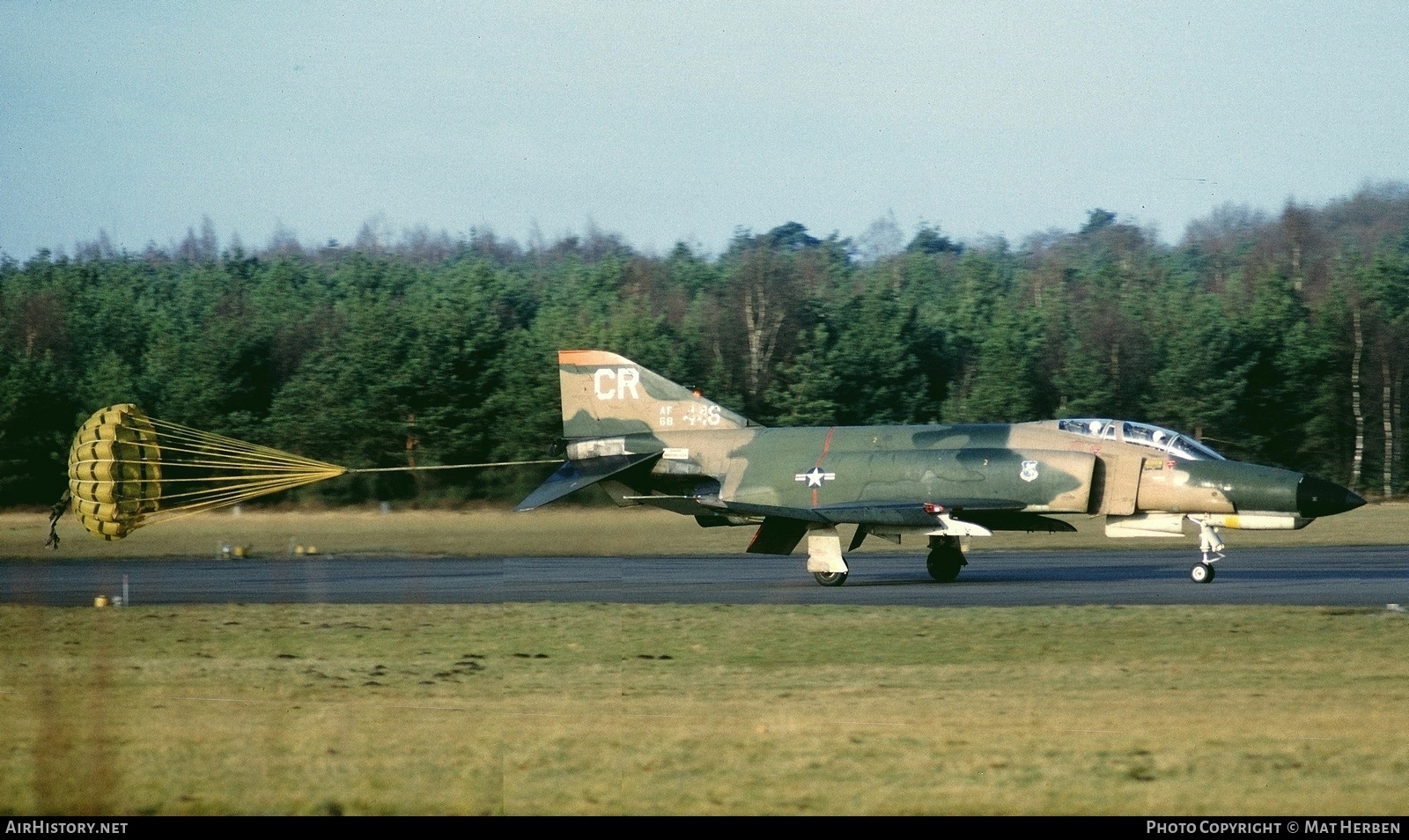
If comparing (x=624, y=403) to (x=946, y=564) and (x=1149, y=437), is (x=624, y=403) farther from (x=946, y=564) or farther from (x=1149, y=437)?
(x=1149, y=437)

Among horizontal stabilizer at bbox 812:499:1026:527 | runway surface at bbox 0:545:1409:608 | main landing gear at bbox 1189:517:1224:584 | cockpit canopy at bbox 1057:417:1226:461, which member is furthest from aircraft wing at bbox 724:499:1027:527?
main landing gear at bbox 1189:517:1224:584

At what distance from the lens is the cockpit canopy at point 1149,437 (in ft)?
68.9

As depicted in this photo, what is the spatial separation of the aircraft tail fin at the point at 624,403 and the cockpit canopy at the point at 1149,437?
221 inches

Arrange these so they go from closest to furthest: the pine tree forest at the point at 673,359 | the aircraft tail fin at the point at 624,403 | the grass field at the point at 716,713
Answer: the grass field at the point at 716,713 < the aircraft tail fin at the point at 624,403 < the pine tree forest at the point at 673,359

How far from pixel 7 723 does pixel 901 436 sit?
48.2 ft

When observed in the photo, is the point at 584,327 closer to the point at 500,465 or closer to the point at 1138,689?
the point at 500,465

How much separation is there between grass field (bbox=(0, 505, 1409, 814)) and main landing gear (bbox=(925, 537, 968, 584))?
14.7ft

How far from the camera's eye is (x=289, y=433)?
119 ft

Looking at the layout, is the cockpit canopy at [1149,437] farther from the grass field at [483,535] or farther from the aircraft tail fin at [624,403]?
the aircraft tail fin at [624,403]

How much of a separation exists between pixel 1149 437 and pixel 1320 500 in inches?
96.3

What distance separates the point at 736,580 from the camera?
2278 centimetres

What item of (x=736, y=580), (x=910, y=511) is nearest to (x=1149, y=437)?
(x=910, y=511)

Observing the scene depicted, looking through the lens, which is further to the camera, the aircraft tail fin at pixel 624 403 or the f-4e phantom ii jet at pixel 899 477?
the aircraft tail fin at pixel 624 403

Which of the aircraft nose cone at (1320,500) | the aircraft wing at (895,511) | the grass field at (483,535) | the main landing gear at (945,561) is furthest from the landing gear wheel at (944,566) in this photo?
the aircraft nose cone at (1320,500)
